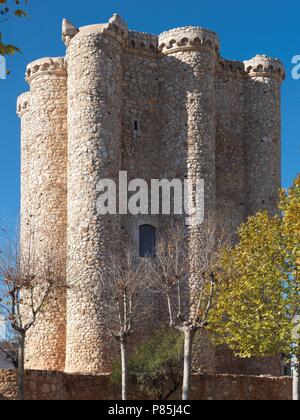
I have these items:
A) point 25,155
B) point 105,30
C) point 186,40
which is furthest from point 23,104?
point 186,40

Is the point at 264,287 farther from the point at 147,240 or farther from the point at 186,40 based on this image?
the point at 186,40

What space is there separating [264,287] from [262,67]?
47.6ft

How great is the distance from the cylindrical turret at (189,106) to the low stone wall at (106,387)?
719cm

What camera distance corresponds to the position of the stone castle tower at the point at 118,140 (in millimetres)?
34062

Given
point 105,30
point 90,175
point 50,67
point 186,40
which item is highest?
point 186,40

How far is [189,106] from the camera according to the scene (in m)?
36.5

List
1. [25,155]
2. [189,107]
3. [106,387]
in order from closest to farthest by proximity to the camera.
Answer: [106,387]
[189,107]
[25,155]

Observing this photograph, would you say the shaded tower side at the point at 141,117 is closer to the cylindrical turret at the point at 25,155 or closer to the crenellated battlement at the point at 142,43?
the crenellated battlement at the point at 142,43

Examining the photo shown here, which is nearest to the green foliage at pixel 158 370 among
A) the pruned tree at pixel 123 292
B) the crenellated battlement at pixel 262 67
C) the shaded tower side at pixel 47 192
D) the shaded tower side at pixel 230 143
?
the pruned tree at pixel 123 292

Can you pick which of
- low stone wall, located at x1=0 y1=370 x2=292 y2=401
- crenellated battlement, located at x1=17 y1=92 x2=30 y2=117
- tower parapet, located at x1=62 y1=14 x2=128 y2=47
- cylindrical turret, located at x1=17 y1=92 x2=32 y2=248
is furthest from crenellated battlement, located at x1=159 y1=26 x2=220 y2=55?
low stone wall, located at x1=0 y1=370 x2=292 y2=401

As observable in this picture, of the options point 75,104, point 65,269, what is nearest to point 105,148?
point 75,104

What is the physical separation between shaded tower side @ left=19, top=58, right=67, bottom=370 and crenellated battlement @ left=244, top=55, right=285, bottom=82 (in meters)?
8.91

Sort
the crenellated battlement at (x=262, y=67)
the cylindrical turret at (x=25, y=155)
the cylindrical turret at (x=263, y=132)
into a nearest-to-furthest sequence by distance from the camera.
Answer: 1. the cylindrical turret at (x=25, y=155)
2. the cylindrical turret at (x=263, y=132)
3. the crenellated battlement at (x=262, y=67)

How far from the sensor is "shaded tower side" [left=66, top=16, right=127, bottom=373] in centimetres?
3338
